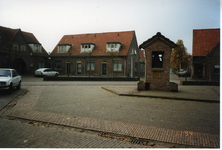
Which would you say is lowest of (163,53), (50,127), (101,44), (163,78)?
(50,127)

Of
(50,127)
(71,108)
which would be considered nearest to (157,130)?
(50,127)

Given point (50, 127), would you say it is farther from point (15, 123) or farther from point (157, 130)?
point (157, 130)

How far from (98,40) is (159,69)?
25.6m

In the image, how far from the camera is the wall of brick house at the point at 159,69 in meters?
10.9

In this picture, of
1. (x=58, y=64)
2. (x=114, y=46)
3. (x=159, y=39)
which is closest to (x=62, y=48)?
(x=58, y=64)

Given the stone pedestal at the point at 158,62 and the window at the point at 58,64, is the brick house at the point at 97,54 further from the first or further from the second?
the stone pedestal at the point at 158,62

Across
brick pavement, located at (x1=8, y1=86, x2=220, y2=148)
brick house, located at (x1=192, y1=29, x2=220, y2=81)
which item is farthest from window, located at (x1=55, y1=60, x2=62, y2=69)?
brick pavement, located at (x1=8, y1=86, x2=220, y2=148)

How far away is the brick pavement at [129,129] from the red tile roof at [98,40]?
26.2 meters

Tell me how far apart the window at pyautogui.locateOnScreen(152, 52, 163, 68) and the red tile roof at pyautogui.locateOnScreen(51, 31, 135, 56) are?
20.1 meters

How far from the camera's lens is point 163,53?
1102 centimetres

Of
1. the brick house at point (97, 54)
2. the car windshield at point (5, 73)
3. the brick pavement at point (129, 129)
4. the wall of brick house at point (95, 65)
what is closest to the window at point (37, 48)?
the brick house at point (97, 54)

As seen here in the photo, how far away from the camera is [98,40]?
35.2 metres

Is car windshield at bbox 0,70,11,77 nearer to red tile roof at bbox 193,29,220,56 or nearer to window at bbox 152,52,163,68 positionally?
window at bbox 152,52,163,68

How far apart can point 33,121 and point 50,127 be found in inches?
35.2
